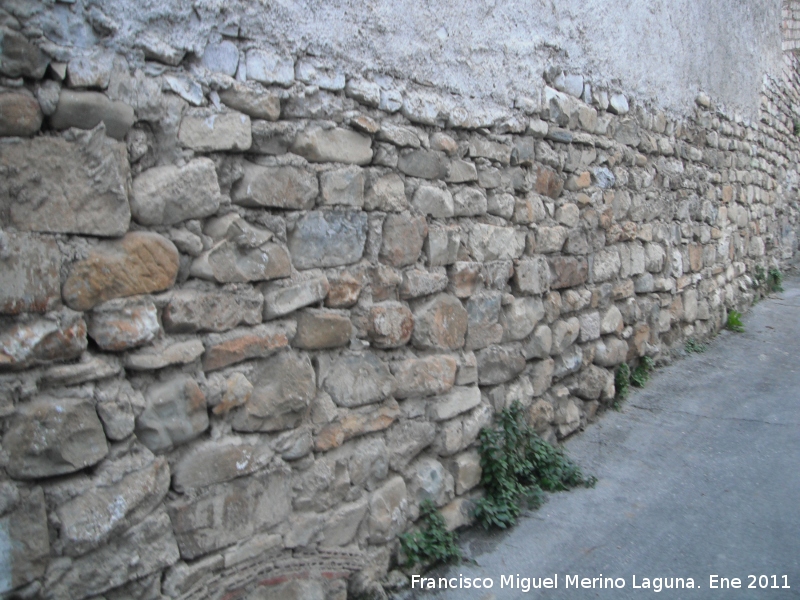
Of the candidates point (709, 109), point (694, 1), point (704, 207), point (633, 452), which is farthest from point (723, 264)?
point (633, 452)

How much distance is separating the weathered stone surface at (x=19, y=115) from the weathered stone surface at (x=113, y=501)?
791mm

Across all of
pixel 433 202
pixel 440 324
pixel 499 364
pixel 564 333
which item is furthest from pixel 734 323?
pixel 433 202

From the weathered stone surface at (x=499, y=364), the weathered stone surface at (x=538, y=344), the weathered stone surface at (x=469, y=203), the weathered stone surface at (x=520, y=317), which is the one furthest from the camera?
the weathered stone surface at (x=538, y=344)

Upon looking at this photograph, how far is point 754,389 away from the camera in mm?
3887

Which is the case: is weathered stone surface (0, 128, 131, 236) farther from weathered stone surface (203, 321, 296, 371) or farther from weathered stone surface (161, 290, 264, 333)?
weathered stone surface (203, 321, 296, 371)

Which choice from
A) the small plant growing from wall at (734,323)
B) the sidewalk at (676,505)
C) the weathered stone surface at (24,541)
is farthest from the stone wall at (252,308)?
the small plant growing from wall at (734,323)

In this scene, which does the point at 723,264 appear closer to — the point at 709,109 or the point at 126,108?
the point at 709,109

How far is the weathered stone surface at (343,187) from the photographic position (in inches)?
78.3

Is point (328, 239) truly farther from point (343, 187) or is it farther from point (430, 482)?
point (430, 482)

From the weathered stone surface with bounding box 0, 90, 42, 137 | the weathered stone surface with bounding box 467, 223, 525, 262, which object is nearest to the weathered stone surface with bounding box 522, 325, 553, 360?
the weathered stone surface with bounding box 467, 223, 525, 262

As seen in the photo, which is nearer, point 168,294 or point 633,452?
point 168,294

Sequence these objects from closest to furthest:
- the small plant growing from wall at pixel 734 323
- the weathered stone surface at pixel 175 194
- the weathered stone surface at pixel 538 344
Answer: the weathered stone surface at pixel 175 194 < the weathered stone surface at pixel 538 344 < the small plant growing from wall at pixel 734 323

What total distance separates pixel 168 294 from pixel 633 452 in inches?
97.9

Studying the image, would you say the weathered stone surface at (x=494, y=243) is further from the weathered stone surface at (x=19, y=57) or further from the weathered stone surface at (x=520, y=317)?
the weathered stone surface at (x=19, y=57)
